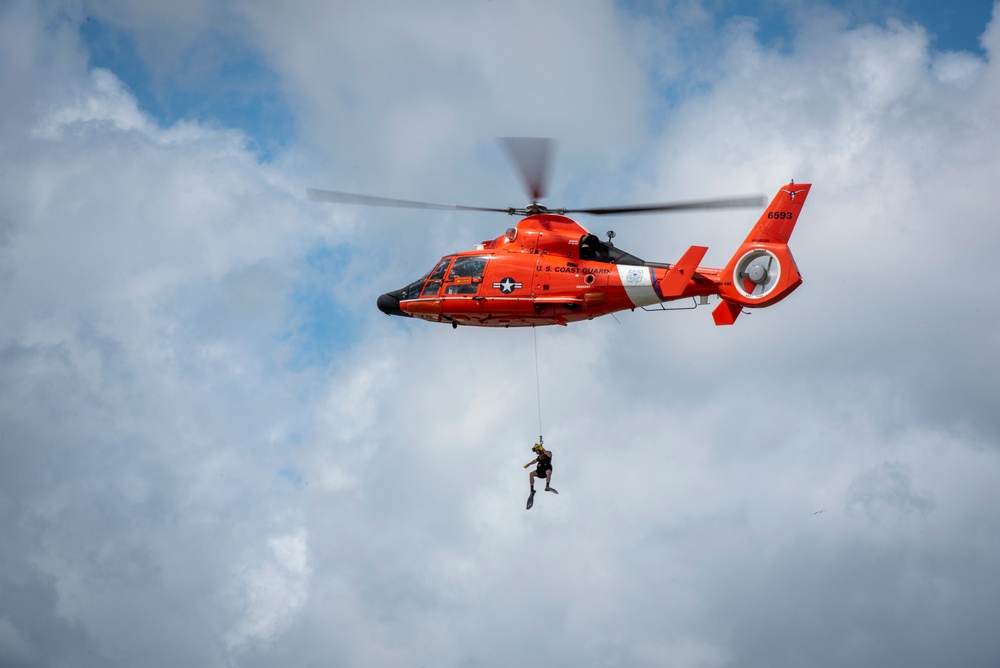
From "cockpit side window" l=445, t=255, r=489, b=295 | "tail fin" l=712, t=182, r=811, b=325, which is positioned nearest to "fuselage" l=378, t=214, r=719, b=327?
"cockpit side window" l=445, t=255, r=489, b=295

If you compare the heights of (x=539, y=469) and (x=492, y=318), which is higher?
(x=492, y=318)

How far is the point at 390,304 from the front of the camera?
2518 inches

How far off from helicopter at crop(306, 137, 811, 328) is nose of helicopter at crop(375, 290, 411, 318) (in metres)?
1.12

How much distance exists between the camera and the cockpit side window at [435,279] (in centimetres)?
6156

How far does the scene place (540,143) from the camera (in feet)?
196

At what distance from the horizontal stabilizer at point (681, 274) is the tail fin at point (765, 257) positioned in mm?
1284

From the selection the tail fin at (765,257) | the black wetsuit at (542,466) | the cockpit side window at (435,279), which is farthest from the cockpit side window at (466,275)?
the tail fin at (765,257)

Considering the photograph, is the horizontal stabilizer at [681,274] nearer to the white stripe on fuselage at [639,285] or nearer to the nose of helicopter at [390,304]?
the white stripe on fuselage at [639,285]

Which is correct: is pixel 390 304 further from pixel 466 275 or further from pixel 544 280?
pixel 544 280

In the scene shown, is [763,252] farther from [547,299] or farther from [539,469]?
[539,469]

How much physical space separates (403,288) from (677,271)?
12046mm

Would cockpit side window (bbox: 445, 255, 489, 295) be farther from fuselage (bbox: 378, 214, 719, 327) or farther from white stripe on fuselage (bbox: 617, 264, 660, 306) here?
white stripe on fuselage (bbox: 617, 264, 660, 306)

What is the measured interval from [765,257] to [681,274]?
298 cm

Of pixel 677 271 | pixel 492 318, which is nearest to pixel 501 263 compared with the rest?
pixel 492 318
